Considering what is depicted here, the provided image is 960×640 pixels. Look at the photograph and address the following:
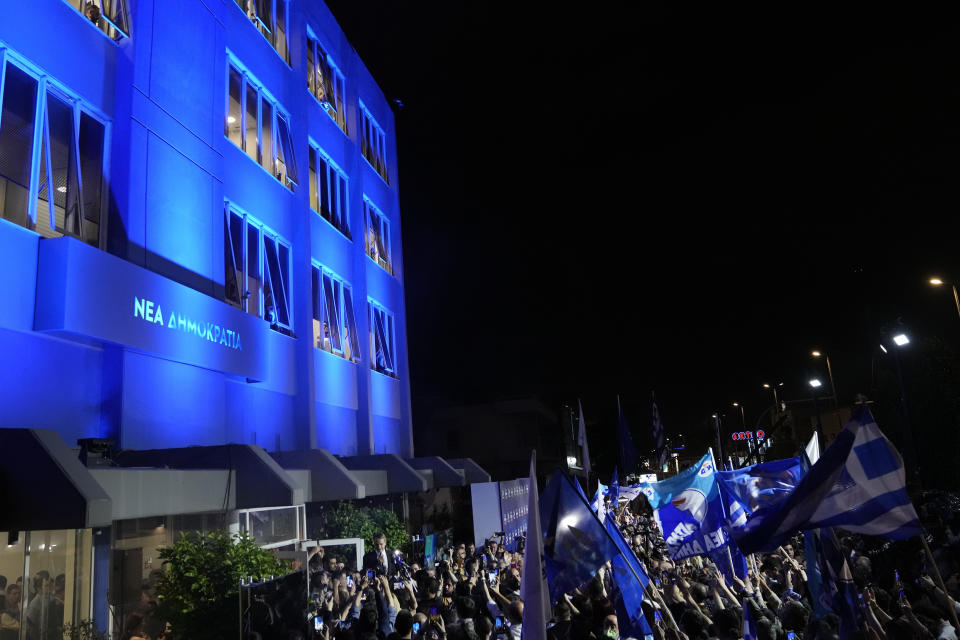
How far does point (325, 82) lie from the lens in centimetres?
2325

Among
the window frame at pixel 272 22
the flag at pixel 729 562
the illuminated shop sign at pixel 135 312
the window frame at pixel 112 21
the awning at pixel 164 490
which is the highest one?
the window frame at pixel 272 22

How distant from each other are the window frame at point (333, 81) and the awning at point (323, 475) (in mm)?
10373

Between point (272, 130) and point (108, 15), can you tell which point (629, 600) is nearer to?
point (108, 15)

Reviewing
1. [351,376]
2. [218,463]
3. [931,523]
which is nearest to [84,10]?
[218,463]

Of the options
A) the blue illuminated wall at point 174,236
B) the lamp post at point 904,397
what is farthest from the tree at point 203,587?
the lamp post at point 904,397

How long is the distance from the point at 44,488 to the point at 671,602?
24.9 ft

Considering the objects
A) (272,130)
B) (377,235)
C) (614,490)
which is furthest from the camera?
(377,235)

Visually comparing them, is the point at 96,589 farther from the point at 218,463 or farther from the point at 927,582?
the point at 927,582

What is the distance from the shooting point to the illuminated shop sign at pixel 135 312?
10148 mm

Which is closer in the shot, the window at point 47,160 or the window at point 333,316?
the window at point 47,160

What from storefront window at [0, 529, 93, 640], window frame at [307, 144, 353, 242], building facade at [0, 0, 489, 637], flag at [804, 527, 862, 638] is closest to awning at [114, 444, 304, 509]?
building facade at [0, 0, 489, 637]

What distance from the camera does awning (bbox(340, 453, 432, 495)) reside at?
67.0ft

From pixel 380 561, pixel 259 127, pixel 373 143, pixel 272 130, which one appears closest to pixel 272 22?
pixel 272 130

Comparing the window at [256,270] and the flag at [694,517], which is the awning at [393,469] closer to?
the window at [256,270]
